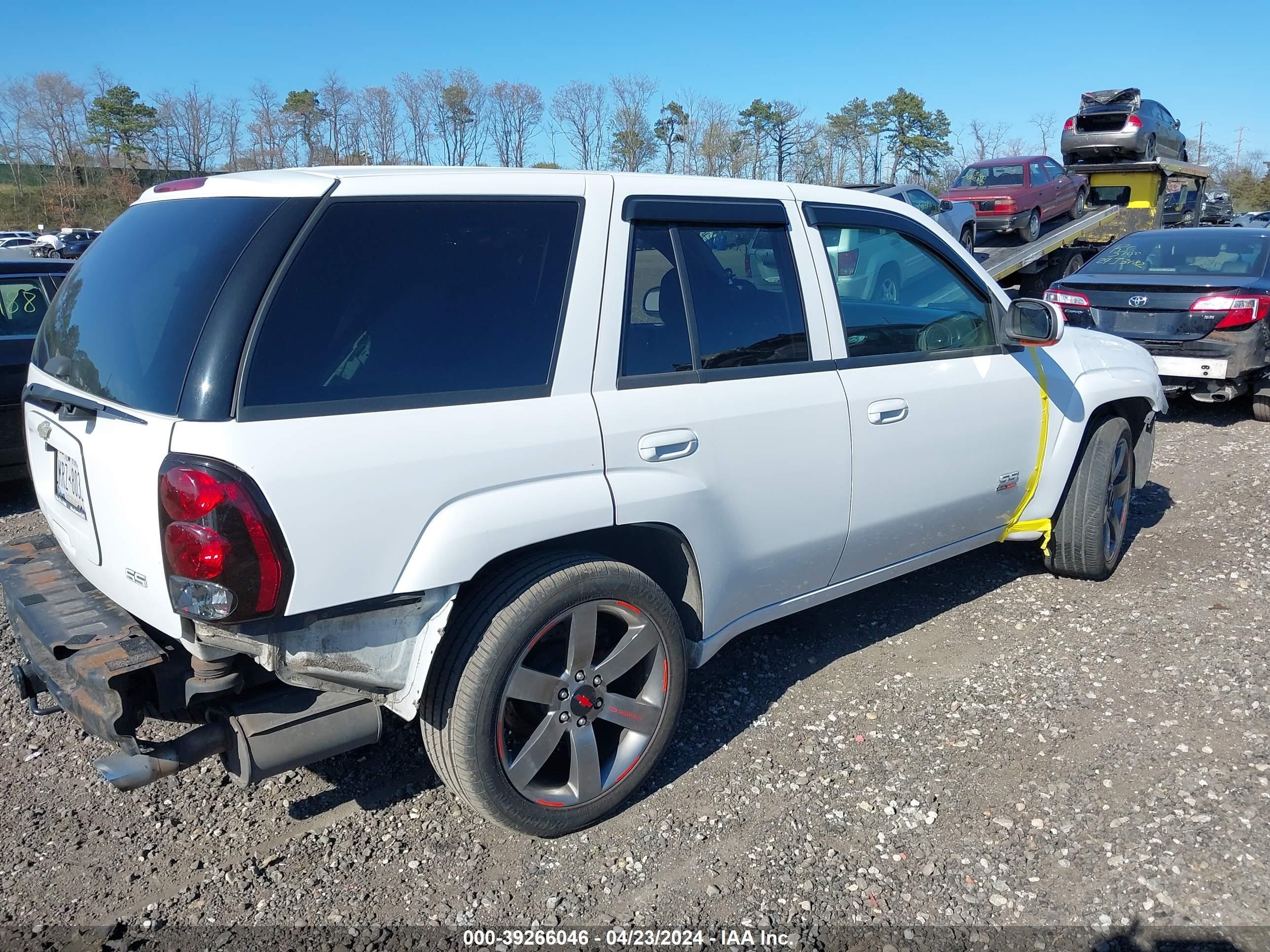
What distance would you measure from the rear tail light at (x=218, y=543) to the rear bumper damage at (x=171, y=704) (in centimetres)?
31

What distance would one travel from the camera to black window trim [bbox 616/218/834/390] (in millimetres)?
2990

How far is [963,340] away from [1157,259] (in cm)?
689

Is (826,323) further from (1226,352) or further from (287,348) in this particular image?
(1226,352)

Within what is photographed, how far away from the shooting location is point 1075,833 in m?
3.03

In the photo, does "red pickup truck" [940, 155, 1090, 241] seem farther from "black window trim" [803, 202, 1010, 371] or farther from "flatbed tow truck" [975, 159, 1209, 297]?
"black window trim" [803, 202, 1010, 371]

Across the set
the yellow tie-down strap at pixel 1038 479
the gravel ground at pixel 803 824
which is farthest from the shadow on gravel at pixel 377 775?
the yellow tie-down strap at pixel 1038 479

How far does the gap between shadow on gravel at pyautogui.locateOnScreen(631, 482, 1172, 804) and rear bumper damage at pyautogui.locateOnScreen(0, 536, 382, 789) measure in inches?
43.8

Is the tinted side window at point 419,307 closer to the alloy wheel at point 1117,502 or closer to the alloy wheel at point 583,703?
the alloy wheel at point 583,703

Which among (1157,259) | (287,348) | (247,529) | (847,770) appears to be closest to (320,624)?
(247,529)

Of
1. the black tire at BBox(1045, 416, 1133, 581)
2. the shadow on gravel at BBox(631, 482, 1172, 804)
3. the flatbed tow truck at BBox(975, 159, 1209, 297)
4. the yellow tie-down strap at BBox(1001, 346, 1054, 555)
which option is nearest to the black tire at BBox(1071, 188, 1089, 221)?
the flatbed tow truck at BBox(975, 159, 1209, 297)

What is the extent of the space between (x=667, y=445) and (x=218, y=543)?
131 cm

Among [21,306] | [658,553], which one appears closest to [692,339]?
[658,553]

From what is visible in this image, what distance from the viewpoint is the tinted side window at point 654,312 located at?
301cm

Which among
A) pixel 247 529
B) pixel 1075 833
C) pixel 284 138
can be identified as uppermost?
pixel 284 138
